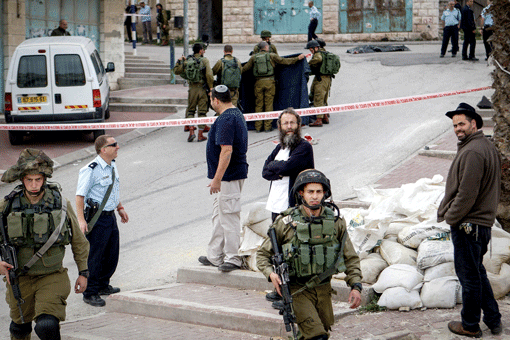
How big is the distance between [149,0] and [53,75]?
1962cm

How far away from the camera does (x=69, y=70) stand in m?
13.8

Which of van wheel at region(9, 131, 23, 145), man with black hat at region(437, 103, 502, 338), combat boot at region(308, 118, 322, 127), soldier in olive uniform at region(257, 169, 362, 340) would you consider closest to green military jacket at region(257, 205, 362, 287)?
soldier in olive uniform at region(257, 169, 362, 340)

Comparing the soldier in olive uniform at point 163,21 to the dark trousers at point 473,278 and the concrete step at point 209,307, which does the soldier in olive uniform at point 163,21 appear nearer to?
the concrete step at point 209,307

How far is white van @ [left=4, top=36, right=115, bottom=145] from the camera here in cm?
1365

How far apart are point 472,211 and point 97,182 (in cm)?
363

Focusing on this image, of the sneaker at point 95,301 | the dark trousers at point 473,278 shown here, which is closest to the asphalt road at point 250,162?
the sneaker at point 95,301

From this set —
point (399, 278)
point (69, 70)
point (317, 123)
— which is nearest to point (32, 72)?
point (69, 70)

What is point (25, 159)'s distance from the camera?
504cm

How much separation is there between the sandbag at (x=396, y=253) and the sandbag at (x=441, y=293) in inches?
16.9

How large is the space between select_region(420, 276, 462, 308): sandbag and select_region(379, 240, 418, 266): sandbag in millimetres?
430

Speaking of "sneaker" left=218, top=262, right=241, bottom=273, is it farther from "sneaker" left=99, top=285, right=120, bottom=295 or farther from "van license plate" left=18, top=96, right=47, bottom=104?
"van license plate" left=18, top=96, right=47, bottom=104

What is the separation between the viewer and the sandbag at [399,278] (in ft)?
19.6

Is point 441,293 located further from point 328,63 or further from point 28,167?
point 328,63

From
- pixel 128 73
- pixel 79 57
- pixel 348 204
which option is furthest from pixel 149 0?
pixel 348 204
